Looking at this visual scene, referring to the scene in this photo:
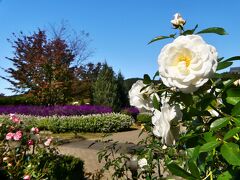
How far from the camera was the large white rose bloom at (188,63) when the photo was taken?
1024 mm

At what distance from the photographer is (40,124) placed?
1543 cm

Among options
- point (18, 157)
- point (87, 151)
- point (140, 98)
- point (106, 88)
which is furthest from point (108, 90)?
point (140, 98)

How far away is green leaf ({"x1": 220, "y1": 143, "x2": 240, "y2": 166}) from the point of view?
929 mm

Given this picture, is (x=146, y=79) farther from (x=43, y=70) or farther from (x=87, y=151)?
(x=43, y=70)

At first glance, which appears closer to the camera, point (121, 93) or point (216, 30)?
point (216, 30)

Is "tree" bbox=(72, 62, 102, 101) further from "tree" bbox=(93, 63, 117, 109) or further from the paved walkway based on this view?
the paved walkway

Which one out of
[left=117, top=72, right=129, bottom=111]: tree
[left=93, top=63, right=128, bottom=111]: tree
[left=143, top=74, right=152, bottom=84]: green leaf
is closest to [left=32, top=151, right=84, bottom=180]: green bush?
[left=143, top=74, right=152, bottom=84]: green leaf

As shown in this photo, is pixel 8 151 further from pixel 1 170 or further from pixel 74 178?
pixel 74 178

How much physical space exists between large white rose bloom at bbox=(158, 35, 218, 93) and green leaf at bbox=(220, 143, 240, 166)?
0.16 meters

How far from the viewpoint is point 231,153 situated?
950mm

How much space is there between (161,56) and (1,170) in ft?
13.5

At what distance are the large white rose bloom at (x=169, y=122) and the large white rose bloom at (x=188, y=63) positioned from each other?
0.13 metres

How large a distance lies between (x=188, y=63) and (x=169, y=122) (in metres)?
0.21

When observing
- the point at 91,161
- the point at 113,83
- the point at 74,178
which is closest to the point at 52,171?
the point at 74,178
